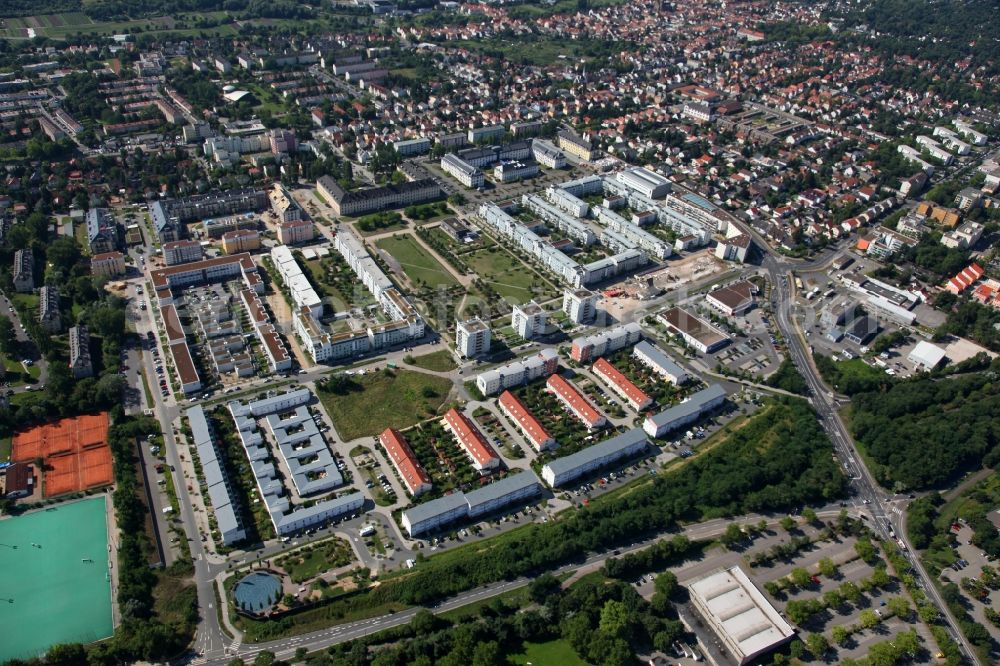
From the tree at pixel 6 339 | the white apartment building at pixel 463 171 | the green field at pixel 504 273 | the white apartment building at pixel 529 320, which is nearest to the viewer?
the tree at pixel 6 339

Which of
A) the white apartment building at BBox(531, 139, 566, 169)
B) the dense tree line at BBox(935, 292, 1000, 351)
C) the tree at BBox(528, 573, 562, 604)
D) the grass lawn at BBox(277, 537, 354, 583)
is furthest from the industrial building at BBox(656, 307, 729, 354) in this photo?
the white apartment building at BBox(531, 139, 566, 169)

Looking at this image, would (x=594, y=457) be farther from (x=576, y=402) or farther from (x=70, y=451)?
(x=70, y=451)

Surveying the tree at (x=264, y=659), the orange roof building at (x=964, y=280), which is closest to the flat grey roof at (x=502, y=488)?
the tree at (x=264, y=659)

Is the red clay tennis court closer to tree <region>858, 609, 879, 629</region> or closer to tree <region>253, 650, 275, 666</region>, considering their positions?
tree <region>253, 650, 275, 666</region>

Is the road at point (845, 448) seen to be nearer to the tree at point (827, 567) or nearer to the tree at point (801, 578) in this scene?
the tree at point (827, 567)

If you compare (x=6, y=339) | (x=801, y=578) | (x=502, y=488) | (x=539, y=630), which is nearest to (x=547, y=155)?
(x=502, y=488)
